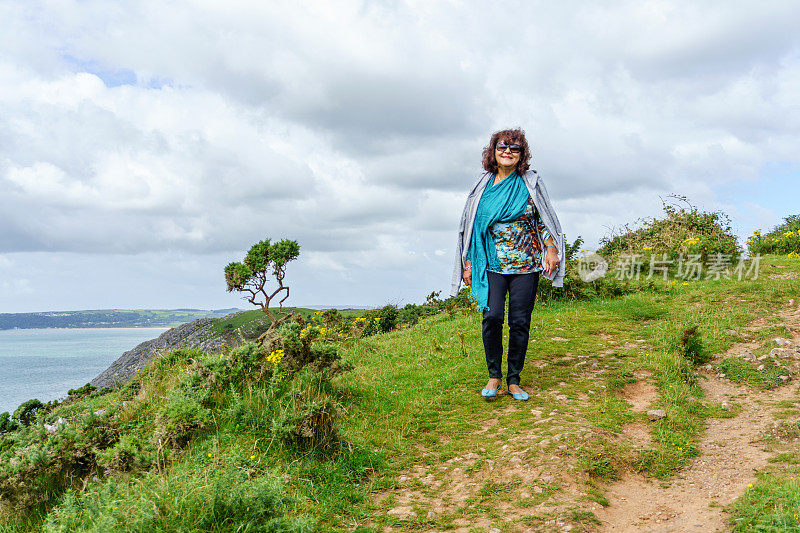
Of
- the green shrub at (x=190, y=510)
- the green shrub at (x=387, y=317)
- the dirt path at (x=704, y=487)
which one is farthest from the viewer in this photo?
the green shrub at (x=387, y=317)

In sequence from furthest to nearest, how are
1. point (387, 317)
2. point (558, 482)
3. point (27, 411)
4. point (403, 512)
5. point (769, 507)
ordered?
point (387, 317) → point (27, 411) → point (558, 482) → point (403, 512) → point (769, 507)

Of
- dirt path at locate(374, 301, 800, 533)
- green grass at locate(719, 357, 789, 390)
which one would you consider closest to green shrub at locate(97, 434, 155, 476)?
dirt path at locate(374, 301, 800, 533)

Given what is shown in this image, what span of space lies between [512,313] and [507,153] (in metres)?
1.69

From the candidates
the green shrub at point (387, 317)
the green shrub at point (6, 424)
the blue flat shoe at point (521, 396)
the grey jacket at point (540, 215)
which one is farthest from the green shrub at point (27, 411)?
the green shrub at point (387, 317)

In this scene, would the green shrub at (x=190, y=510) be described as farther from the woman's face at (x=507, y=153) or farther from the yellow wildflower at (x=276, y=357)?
the woman's face at (x=507, y=153)

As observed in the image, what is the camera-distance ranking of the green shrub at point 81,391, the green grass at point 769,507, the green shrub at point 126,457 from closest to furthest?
the green grass at point 769,507
the green shrub at point 126,457
the green shrub at point 81,391

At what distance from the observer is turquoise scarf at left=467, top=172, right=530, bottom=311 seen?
19.4 ft

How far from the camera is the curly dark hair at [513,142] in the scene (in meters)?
5.98

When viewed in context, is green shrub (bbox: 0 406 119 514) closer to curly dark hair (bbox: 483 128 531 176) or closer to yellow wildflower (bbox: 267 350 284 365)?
yellow wildflower (bbox: 267 350 284 365)

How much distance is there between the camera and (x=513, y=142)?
5.96 metres

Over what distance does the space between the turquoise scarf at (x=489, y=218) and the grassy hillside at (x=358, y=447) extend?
51.5 inches

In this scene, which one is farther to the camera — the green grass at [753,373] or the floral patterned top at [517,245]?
the green grass at [753,373]

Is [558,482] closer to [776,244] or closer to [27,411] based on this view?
[27,411]

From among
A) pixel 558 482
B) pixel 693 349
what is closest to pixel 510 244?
pixel 558 482
